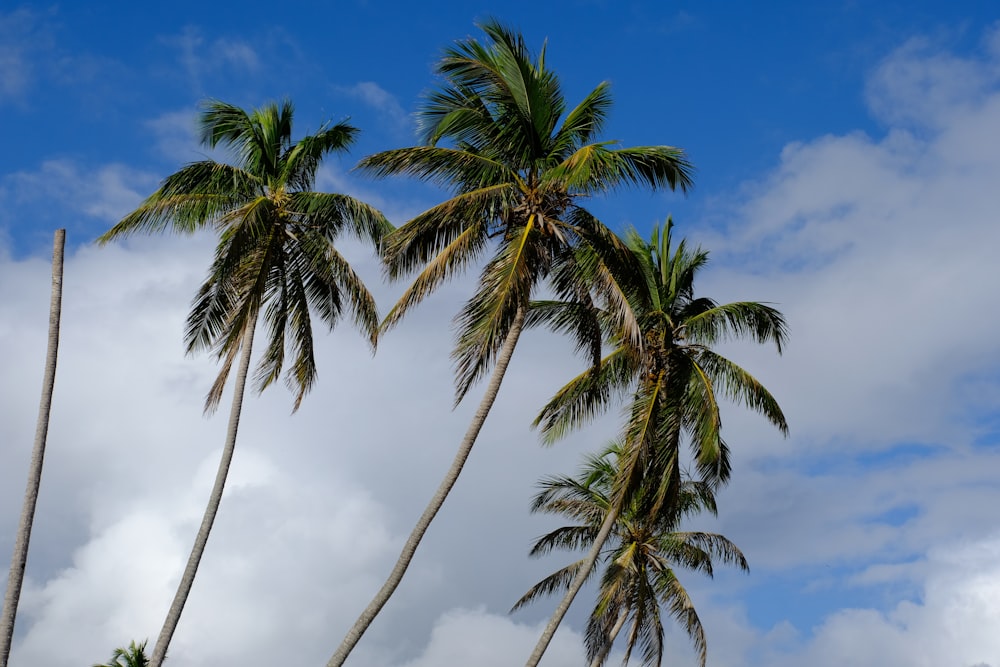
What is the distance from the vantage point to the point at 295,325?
26.1m

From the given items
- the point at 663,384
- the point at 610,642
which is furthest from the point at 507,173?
the point at 610,642

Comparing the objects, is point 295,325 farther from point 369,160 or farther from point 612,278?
point 612,278

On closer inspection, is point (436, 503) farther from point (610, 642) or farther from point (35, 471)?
point (610, 642)

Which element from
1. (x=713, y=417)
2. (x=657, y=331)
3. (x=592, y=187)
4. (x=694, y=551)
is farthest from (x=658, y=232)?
(x=694, y=551)

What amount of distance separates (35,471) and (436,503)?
731 centimetres

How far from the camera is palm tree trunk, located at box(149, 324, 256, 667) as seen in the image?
73.6 ft

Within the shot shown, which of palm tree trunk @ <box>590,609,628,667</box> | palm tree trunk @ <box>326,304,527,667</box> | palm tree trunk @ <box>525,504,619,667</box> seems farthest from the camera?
palm tree trunk @ <box>590,609,628,667</box>

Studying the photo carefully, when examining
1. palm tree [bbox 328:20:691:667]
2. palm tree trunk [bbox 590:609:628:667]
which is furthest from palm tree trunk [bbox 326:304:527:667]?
palm tree trunk [bbox 590:609:628:667]

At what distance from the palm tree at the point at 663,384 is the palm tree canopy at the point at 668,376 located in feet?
0.07

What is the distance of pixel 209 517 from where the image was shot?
23.7 meters

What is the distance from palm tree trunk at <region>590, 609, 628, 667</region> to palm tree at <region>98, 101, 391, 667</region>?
11.5m

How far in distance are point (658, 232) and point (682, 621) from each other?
11839 millimetres

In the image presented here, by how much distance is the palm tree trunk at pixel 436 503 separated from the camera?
20094 millimetres

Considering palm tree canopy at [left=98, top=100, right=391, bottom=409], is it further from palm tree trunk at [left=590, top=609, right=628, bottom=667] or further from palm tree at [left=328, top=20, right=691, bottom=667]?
palm tree trunk at [left=590, top=609, right=628, bottom=667]
